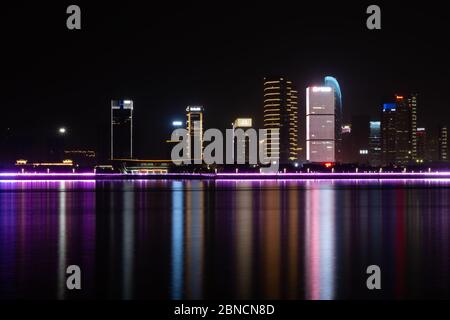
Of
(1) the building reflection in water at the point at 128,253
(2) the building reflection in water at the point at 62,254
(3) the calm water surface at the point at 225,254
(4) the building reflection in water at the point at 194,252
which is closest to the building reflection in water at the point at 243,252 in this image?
(3) the calm water surface at the point at 225,254

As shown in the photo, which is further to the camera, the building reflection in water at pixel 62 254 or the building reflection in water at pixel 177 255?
the building reflection in water at pixel 62 254

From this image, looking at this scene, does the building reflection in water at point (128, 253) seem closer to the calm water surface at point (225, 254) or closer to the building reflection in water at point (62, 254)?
the calm water surface at point (225, 254)

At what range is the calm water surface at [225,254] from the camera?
40.4 ft

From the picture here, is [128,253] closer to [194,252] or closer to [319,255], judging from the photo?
[194,252]

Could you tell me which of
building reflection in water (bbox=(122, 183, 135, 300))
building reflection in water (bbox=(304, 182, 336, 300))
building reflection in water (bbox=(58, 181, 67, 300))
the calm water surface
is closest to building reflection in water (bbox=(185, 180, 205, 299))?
the calm water surface

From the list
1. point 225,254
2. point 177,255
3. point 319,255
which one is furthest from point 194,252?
point 319,255

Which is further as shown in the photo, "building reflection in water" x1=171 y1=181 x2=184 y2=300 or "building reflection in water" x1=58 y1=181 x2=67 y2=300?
"building reflection in water" x1=58 y1=181 x2=67 y2=300

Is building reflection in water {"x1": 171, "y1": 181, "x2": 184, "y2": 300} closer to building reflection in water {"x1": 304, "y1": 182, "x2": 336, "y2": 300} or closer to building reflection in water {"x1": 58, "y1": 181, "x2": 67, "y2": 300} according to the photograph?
building reflection in water {"x1": 58, "y1": 181, "x2": 67, "y2": 300}

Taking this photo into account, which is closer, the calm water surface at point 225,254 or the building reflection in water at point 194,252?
the calm water surface at point 225,254

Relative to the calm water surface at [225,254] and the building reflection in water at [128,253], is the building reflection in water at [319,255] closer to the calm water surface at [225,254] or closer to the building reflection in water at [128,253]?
the calm water surface at [225,254]

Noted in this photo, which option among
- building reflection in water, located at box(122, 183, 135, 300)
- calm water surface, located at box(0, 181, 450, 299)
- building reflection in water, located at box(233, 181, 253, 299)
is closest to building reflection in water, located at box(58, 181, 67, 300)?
calm water surface, located at box(0, 181, 450, 299)

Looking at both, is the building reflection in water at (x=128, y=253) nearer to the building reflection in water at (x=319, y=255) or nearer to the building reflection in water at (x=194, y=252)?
the building reflection in water at (x=194, y=252)

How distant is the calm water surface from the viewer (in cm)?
1232

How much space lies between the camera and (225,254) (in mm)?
17062
